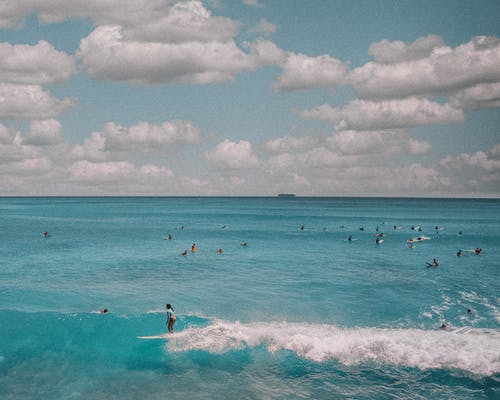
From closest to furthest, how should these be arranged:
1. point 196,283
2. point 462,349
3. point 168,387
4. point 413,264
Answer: point 168,387
point 462,349
point 196,283
point 413,264

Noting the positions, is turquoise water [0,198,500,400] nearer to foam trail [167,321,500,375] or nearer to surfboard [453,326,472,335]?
foam trail [167,321,500,375]

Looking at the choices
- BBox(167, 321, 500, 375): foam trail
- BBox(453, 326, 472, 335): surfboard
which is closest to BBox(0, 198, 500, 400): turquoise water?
BBox(167, 321, 500, 375): foam trail

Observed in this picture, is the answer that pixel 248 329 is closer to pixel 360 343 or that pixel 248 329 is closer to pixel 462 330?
pixel 360 343

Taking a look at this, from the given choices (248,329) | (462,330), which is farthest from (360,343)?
(462,330)

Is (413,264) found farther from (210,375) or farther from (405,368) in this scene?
(210,375)

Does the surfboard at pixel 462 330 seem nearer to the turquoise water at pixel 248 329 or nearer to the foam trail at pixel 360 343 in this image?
the turquoise water at pixel 248 329

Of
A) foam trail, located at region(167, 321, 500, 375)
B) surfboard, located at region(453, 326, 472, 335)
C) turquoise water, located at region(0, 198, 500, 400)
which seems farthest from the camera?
surfboard, located at region(453, 326, 472, 335)

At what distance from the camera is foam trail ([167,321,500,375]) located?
22.8 m

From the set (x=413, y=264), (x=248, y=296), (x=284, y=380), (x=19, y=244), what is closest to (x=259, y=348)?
(x=284, y=380)

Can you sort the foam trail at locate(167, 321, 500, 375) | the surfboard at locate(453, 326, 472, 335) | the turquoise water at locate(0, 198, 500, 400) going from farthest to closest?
the surfboard at locate(453, 326, 472, 335)
the foam trail at locate(167, 321, 500, 375)
the turquoise water at locate(0, 198, 500, 400)

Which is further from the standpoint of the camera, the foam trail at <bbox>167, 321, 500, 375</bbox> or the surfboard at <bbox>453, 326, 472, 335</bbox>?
the surfboard at <bbox>453, 326, 472, 335</bbox>

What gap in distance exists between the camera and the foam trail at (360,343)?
2277 centimetres

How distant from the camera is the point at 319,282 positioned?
42.1 m

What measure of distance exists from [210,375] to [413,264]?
40.7 meters
